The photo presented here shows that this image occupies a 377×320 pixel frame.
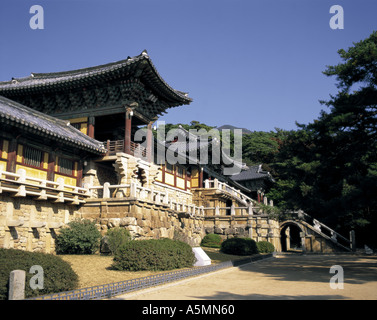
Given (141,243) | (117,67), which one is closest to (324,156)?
(141,243)

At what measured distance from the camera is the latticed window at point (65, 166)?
1909 centimetres

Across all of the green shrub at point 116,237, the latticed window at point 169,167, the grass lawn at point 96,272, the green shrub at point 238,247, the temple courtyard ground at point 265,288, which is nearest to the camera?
the temple courtyard ground at point 265,288

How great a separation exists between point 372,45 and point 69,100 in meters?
18.3

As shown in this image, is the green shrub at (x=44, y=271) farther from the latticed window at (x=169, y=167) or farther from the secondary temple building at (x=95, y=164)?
the latticed window at (x=169, y=167)

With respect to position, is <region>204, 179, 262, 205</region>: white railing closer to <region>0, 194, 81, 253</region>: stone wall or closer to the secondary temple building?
the secondary temple building

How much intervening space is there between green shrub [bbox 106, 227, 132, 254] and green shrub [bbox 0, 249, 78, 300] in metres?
6.70

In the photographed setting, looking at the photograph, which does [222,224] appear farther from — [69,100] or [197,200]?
[69,100]

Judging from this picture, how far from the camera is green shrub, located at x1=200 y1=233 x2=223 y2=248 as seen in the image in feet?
88.6

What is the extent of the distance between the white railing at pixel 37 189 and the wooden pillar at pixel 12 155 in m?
0.39

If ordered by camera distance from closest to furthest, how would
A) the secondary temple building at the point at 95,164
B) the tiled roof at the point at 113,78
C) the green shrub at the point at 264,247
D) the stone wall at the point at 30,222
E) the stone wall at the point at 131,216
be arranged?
the stone wall at the point at 30,222, the secondary temple building at the point at 95,164, the stone wall at the point at 131,216, the tiled roof at the point at 113,78, the green shrub at the point at 264,247

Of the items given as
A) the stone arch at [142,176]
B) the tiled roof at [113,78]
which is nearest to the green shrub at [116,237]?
the stone arch at [142,176]

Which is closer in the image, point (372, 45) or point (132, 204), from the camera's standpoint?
point (372, 45)
